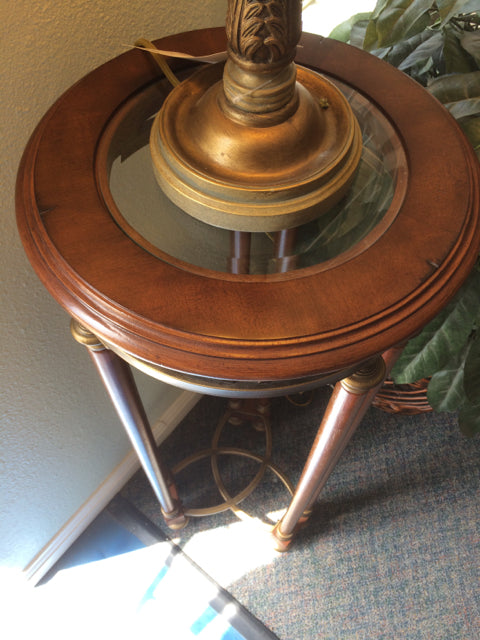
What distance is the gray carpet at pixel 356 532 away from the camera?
0.88 meters

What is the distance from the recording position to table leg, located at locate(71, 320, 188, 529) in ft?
1.69

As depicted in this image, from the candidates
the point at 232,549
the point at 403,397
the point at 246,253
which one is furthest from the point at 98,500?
the point at 246,253

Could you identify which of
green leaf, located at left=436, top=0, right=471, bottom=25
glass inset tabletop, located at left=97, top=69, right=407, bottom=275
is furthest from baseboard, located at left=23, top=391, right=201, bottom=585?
green leaf, located at left=436, top=0, right=471, bottom=25

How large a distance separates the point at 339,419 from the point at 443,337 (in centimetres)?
26

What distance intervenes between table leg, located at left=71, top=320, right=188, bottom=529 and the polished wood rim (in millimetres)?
97

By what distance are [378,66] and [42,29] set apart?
325mm

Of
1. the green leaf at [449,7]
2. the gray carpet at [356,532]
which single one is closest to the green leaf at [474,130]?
the green leaf at [449,7]

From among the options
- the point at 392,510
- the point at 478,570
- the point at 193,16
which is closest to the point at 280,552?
the point at 392,510

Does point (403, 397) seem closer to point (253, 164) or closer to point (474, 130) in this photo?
point (474, 130)

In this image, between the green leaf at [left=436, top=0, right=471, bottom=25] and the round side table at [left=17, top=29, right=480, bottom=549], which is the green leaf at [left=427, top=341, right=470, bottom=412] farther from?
the green leaf at [left=436, top=0, right=471, bottom=25]

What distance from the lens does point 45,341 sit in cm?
70

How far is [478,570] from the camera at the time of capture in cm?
92

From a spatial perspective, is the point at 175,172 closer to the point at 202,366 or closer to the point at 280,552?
the point at 202,366

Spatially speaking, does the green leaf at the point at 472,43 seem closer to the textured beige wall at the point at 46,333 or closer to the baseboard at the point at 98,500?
the textured beige wall at the point at 46,333
